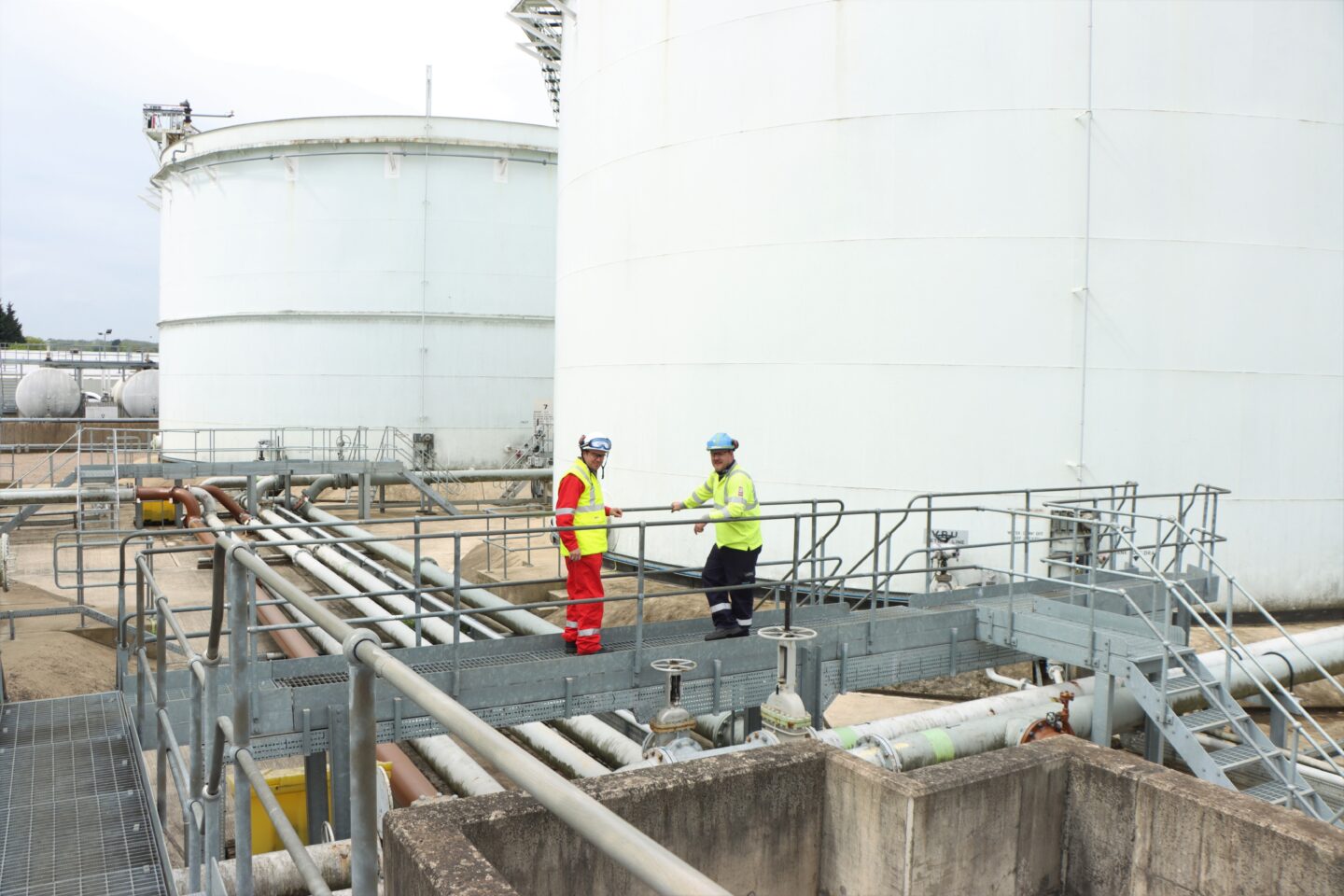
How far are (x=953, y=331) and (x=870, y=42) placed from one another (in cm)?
376

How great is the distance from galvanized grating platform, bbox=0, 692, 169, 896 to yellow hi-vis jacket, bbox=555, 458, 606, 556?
3.06 metres

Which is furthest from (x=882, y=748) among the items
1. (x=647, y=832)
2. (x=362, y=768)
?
(x=362, y=768)

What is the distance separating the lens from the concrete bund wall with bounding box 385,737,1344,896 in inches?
163

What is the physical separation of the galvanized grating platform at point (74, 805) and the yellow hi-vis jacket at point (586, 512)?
3.06 meters

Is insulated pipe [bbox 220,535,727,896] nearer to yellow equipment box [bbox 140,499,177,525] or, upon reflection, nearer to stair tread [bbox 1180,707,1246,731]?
stair tread [bbox 1180,707,1246,731]

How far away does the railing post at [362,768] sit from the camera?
2.12m

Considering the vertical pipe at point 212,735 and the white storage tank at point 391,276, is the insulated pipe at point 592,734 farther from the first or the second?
the white storage tank at point 391,276

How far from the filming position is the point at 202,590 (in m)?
17.3

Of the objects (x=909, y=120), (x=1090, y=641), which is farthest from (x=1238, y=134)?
(x=1090, y=641)

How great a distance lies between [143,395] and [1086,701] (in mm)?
49987

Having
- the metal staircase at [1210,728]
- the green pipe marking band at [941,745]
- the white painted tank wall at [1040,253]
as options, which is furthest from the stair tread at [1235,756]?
the white painted tank wall at [1040,253]

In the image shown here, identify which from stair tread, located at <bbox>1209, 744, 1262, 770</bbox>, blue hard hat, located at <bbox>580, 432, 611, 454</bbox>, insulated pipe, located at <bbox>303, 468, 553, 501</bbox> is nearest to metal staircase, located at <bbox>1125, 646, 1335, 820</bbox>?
stair tread, located at <bbox>1209, 744, 1262, 770</bbox>

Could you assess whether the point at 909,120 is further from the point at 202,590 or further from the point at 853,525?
the point at 202,590

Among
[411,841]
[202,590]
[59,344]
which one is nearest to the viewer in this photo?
[411,841]
